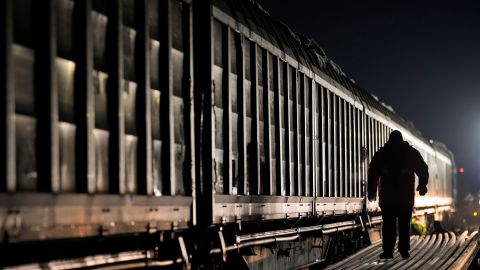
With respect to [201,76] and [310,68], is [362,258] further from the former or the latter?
[201,76]

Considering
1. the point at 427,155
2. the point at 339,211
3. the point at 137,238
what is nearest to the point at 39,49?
the point at 137,238

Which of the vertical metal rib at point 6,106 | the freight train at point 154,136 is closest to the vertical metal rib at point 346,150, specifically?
the freight train at point 154,136

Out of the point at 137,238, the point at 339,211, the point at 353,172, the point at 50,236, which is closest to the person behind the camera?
the point at 50,236

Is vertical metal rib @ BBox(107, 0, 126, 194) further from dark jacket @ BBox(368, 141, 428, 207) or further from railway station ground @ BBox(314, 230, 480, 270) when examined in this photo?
railway station ground @ BBox(314, 230, 480, 270)

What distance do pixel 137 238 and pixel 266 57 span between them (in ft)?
15.2

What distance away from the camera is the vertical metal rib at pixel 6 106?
4820 millimetres

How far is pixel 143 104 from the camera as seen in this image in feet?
22.4

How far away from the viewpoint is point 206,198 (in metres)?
8.31

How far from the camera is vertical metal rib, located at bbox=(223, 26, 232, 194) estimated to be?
357 inches

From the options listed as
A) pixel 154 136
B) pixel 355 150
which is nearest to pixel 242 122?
pixel 154 136

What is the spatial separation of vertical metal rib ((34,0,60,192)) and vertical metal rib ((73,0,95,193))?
0.40m

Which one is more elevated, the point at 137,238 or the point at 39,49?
the point at 39,49

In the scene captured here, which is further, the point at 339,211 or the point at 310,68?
the point at 339,211

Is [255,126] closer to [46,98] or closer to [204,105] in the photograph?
[204,105]
